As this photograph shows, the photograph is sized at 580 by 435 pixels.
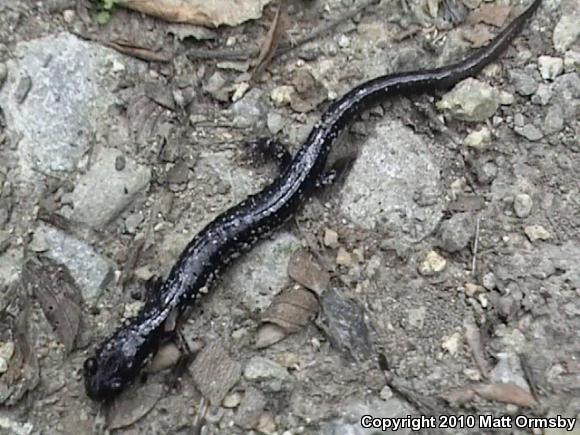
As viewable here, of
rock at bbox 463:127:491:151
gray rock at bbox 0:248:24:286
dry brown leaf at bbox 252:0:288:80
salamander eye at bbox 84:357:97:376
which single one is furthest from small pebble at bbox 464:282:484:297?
gray rock at bbox 0:248:24:286

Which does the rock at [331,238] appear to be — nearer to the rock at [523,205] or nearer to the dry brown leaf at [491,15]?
the rock at [523,205]

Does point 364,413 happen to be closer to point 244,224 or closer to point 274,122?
point 244,224

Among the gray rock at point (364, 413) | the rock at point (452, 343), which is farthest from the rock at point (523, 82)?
the gray rock at point (364, 413)

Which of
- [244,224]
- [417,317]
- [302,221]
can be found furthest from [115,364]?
[417,317]

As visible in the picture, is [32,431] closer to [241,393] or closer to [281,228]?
[241,393]

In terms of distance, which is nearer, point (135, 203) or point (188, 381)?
point (188, 381)

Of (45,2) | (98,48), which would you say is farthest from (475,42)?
(45,2)
